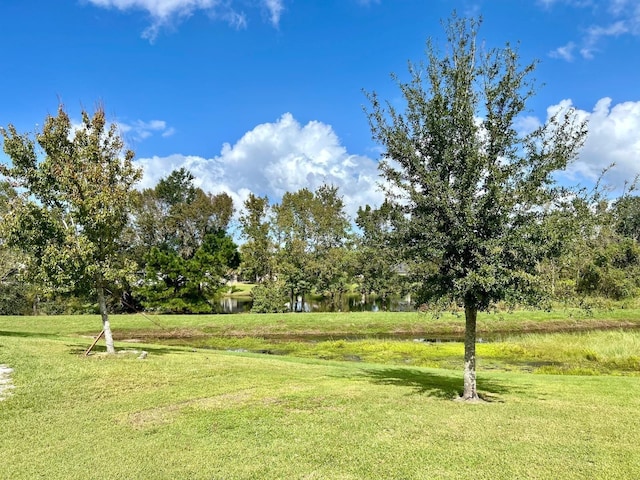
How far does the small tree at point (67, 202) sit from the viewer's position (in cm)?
1522

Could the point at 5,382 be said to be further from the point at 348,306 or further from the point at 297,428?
the point at 348,306

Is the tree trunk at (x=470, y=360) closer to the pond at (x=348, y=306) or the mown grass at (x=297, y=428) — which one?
the mown grass at (x=297, y=428)

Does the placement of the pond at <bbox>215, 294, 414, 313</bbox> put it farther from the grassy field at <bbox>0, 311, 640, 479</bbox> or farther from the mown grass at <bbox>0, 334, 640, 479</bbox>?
the mown grass at <bbox>0, 334, 640, 479</bbox>

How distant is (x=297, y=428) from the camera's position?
8.59 m

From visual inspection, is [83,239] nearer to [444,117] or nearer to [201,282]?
[444,117]

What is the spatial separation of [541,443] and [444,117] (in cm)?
696

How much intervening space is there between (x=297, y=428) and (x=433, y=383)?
271 inches

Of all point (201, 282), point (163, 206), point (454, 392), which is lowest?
point (454, 392)

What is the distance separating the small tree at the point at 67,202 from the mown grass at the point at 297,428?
10.5ft

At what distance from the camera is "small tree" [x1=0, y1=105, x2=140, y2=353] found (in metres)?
15.2

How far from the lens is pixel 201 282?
52.4 m

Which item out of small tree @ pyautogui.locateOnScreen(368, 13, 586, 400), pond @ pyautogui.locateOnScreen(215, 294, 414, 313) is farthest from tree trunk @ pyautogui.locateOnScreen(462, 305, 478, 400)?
pond @ pyautogui.locateOnScreen(215, 294, 414, 313)

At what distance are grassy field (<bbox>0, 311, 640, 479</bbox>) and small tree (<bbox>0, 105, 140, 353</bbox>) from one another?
2955mm

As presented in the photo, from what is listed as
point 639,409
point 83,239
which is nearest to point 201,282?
point 83,239
